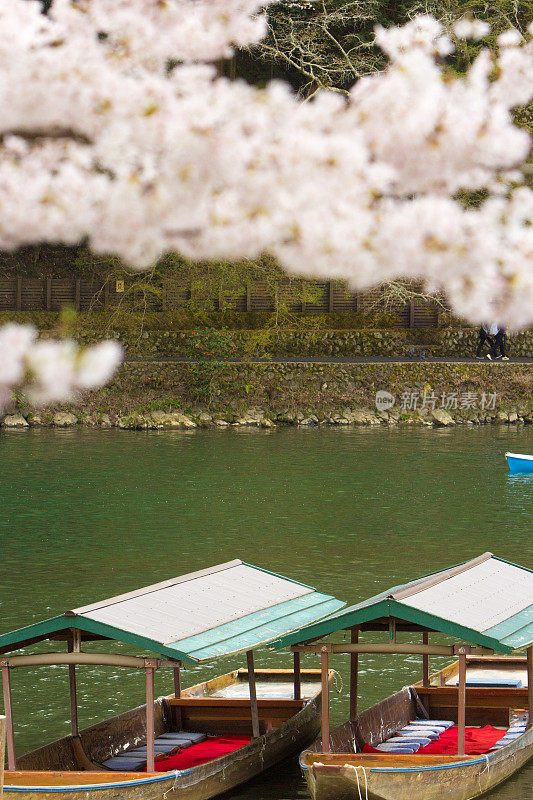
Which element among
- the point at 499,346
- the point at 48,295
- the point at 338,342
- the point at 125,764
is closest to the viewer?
the point at 125,764

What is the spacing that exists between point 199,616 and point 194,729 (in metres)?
1.71

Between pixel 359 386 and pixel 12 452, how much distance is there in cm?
1257

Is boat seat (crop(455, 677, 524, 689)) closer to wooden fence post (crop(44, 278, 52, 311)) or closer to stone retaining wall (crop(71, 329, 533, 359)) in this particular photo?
stone retaining wall (crop(71, 329, 533, 359))

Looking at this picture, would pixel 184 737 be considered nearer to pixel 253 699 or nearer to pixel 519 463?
pixel 253 699

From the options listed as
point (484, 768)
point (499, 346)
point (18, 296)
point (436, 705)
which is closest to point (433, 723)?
point (436, 705)

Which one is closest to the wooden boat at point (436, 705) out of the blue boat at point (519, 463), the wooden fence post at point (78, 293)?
the blue boat at point (519, 463)

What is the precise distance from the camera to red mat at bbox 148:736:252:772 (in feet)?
34.9

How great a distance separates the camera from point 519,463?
29062 millimetres

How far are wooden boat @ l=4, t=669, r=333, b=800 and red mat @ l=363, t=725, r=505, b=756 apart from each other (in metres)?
0.96

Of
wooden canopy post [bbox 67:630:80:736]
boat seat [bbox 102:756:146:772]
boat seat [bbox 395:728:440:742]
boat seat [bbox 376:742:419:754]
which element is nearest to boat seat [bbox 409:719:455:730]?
boat seat [bbox 395:728:440:742]

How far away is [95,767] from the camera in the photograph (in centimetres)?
1033

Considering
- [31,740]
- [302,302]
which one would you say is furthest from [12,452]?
[31,740]

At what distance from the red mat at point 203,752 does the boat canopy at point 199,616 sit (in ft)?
3.25

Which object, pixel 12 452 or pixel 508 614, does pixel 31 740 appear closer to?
pixel 508 614
